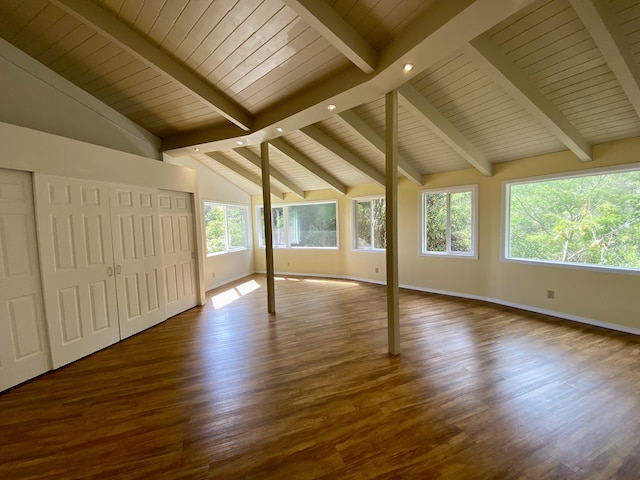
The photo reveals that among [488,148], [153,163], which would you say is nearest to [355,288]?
[488,148]

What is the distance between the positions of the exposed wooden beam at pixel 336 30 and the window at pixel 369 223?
3.96m

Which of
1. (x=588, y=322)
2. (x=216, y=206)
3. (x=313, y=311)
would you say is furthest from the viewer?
(x=216, y=206)

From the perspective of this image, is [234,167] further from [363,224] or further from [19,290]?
[19,290]

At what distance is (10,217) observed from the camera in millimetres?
2443

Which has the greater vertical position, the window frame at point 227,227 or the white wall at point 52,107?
the white wall at point 52,107

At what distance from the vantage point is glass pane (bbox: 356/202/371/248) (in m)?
6.41

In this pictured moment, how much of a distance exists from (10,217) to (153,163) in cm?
177

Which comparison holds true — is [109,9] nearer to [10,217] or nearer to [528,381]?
[10,217]

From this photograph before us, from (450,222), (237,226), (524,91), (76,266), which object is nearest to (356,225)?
(450,222)

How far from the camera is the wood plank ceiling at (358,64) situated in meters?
2.01

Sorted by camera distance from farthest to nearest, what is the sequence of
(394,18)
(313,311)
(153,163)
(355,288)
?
(355,288) < (313,311) < (153,163) < (394,18)

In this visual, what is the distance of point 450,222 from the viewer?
515 centimetres

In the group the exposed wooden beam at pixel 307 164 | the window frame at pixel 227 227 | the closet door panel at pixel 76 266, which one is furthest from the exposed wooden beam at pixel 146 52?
the window frame at pixel 227 227

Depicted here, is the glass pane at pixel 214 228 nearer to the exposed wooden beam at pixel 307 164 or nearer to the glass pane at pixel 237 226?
the glass pane at pixel 237 226
